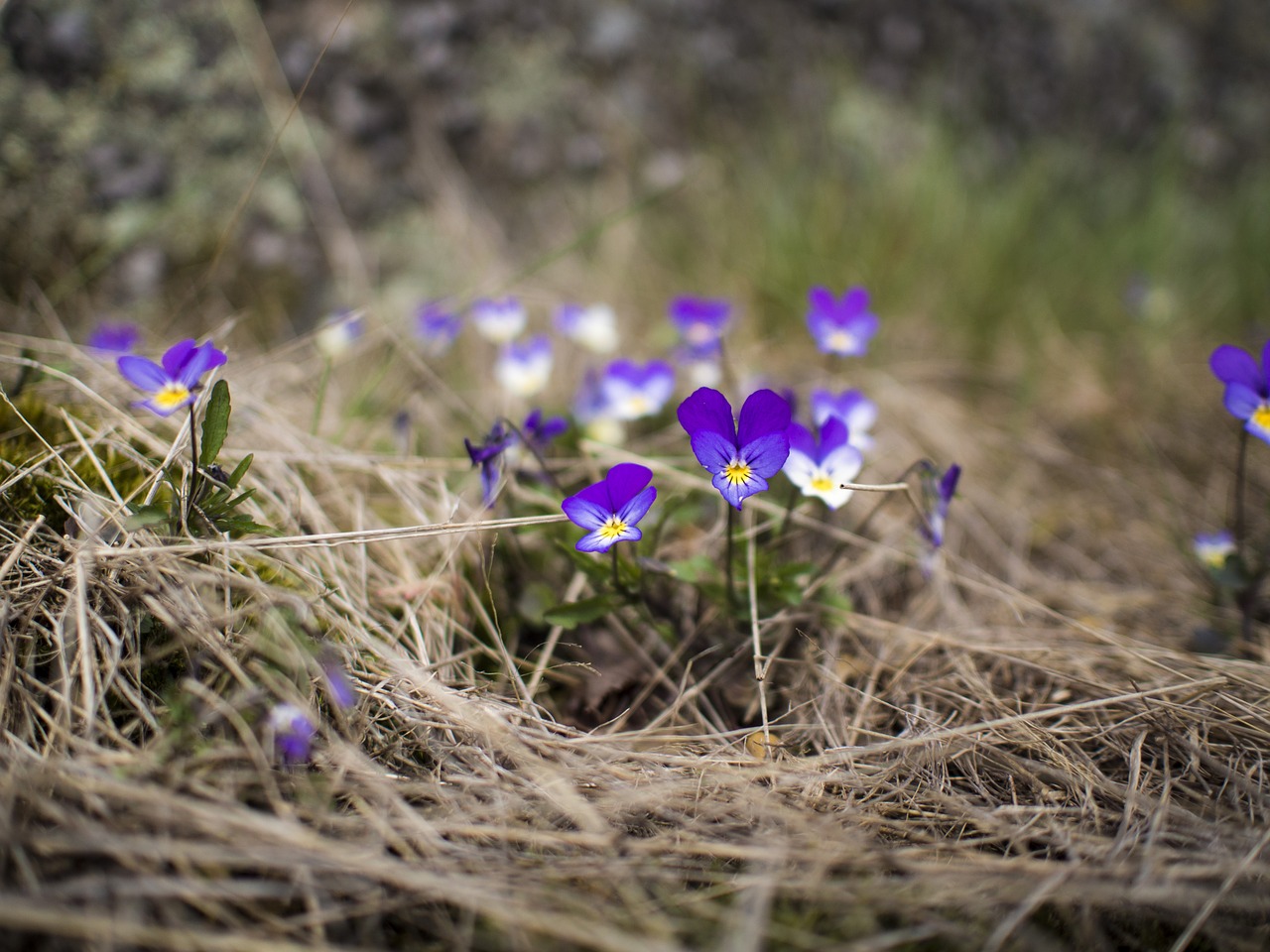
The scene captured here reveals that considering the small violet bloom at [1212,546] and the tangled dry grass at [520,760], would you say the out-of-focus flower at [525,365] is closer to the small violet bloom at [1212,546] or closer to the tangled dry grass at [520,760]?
the tangled dry grass at [520,760]

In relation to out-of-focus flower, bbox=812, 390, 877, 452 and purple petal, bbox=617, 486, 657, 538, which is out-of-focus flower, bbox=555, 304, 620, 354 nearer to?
out-of-focus flower, bbox=812, 390, 877, 452

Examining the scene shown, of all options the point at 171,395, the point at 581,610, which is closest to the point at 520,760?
the point at 581,610

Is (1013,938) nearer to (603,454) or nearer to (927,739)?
(927,739)

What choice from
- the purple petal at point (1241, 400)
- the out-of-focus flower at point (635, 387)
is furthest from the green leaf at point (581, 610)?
the purple petal at point (1241, 400)

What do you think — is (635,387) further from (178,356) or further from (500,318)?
(178,356)

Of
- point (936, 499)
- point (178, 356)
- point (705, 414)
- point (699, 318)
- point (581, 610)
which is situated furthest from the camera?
point (699, 318)

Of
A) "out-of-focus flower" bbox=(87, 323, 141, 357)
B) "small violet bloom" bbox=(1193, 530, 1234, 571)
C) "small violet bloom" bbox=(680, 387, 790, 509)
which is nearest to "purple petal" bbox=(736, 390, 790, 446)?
"small violet bloom" bbox=(680, 387, 790, 509)

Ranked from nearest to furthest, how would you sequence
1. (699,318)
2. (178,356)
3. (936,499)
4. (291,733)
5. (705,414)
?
(291,733) < (705,414) < (178,356) < (936,499) < (699,318)
